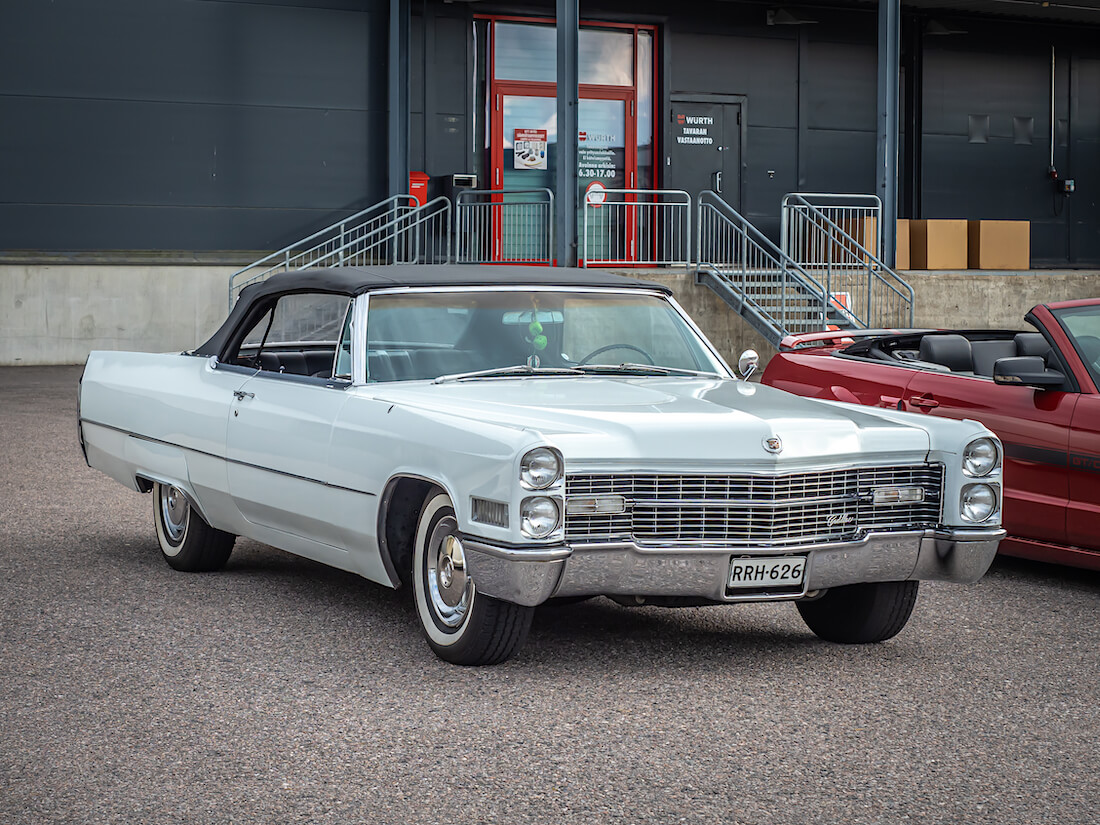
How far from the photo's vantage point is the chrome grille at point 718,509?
17.0 feet

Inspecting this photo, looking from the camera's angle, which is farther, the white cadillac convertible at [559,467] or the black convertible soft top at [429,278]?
the black convertible soft top at [429,278]

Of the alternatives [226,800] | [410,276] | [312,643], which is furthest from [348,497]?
[226,800]

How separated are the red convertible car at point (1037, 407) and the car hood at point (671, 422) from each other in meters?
1.74

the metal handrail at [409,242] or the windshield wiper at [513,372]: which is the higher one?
the metal handrail at [409,242]

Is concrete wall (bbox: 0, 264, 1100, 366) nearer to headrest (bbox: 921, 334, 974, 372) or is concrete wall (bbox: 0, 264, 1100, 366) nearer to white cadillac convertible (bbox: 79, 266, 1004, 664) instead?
headrest (bbox: 921, 334, 974, 372)

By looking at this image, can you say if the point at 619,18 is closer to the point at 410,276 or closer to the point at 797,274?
the point at 797,274

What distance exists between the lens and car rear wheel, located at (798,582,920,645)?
596 cm

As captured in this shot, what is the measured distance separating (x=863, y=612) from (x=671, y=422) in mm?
1290

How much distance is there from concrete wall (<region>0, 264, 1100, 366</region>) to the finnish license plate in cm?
1682

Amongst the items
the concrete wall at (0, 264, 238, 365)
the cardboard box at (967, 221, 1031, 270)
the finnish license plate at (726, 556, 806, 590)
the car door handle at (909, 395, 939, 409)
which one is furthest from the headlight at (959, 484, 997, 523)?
the cardboard box at (967, 221, 1031, 270)

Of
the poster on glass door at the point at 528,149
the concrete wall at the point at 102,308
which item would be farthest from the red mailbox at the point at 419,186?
the concrete wall at the point at 102,308

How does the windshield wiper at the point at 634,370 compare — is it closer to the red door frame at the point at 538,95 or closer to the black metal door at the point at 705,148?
the red door frame at the point at 538,95

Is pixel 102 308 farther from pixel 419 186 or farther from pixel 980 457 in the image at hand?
pixel 980 457

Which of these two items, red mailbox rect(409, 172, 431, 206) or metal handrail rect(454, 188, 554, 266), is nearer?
metal handrail rect(454, 188, 554, 266)
